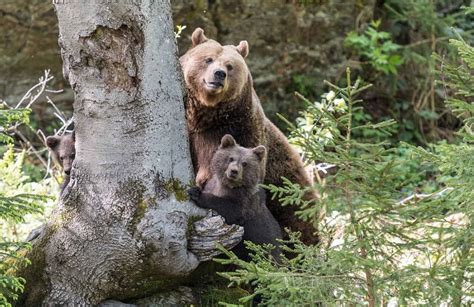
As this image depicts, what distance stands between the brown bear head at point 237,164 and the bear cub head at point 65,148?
1112 millimetres

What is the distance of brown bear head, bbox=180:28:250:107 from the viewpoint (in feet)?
22.0

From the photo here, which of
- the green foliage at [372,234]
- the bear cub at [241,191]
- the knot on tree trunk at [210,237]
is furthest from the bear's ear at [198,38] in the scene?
the green foliage at [372,234]

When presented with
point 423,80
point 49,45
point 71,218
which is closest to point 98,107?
point 71,218

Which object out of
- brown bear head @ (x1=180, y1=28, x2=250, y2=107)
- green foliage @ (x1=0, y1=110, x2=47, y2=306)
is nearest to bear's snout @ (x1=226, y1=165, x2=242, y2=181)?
brown bear head @ (x1=180, y1=28, x2=250, y2=107)

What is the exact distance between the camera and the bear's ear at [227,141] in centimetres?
646

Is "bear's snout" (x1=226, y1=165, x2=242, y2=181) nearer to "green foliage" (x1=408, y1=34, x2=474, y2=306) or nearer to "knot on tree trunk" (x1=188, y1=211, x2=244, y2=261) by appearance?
"knot on tree trunk" (x1=188, y1=211, x2=244, y2=261)

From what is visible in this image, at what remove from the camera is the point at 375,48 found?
483 inches

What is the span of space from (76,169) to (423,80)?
8.43 m

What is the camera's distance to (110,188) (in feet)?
18.3

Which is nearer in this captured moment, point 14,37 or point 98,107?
point 98,107

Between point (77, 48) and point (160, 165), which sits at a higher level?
point (77, 48)

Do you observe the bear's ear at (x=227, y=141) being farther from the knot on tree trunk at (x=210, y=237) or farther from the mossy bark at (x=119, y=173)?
the knot on tree trunk at (x=210, y=237)

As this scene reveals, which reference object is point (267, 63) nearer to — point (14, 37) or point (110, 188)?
point (14, 37)

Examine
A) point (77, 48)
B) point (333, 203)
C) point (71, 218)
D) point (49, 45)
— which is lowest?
point (49, 45)
